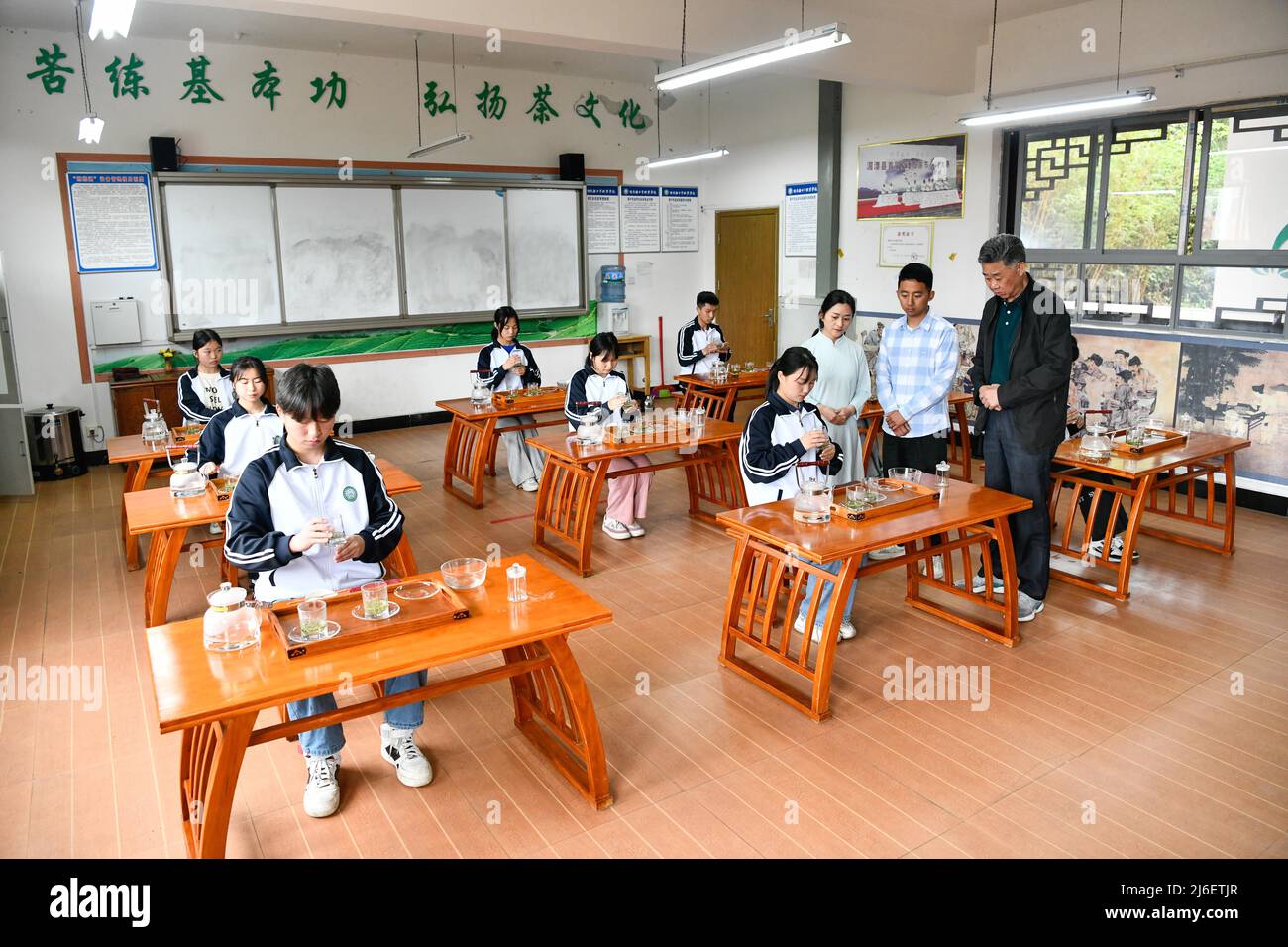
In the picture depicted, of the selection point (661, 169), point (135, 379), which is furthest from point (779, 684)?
point (661, 169)

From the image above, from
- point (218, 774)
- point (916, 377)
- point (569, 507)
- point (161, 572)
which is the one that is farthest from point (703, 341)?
point (218, 774)

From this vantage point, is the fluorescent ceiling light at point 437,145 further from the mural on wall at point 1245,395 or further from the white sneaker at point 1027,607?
the mural on wall at point 1245,395

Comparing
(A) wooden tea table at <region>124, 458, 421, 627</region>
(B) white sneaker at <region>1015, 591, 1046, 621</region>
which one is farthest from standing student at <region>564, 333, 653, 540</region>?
(B) white sneaker at <region>1015, 591, 1046, 621</region>

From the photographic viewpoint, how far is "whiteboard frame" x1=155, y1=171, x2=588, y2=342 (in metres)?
7.76

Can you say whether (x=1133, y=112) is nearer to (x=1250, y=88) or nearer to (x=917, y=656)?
(x=1250, y=88)

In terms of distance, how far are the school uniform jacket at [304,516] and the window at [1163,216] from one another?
5797mm

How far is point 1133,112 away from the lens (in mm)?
6262

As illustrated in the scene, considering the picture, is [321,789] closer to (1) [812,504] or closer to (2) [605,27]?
(1) [812,504]

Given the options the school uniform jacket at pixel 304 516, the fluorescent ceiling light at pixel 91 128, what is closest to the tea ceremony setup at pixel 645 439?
the school uniform jacket at pixel 304 516

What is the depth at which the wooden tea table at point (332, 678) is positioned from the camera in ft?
7.06

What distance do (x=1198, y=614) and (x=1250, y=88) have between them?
11.9ft

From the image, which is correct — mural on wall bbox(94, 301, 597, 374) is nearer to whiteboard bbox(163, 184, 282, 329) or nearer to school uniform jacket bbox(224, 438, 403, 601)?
whiteboard bbox(163, 184, 282, 329)
